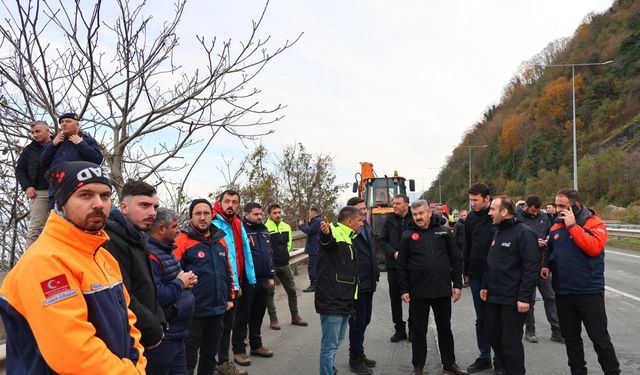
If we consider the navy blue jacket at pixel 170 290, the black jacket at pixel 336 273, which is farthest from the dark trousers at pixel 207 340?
the black jacket at pixel 336 273

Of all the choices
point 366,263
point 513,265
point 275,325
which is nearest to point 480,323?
point 513,265

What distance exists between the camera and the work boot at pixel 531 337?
6285 millimetres

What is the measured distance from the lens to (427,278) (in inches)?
207

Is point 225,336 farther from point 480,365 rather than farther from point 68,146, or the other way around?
point 480,365

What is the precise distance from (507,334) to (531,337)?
76.5 inches

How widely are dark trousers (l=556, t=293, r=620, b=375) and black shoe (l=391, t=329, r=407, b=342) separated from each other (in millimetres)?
2366

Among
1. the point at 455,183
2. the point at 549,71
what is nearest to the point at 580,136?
the point at 549,71

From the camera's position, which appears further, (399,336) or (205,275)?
(399,336)

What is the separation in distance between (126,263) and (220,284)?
1879 millimetres

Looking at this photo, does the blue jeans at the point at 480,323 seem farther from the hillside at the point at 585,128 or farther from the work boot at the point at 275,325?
the hillside at the point at 585,128

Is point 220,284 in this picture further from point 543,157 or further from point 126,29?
point 543,157

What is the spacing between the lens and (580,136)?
5125 centimetres

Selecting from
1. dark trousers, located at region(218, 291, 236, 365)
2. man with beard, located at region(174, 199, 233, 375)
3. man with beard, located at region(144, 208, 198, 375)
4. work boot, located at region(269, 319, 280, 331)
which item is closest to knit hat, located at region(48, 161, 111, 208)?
man with beard, located at region(144, 208, 198, 375)

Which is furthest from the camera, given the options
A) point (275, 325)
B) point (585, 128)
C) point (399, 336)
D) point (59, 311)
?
point (585, 128)
